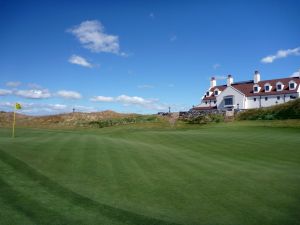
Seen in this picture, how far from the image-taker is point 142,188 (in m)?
9.42

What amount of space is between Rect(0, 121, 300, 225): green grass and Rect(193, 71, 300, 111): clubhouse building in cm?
5054

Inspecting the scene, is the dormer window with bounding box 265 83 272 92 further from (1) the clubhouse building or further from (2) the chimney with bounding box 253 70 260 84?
(2) the chimney with bounding box 253 70 260 84

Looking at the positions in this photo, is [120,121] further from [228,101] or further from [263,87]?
[263,87]

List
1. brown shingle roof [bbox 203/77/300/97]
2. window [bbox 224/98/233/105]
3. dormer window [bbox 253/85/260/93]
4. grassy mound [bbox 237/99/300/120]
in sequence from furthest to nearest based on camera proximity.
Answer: window [bbox 224/98/233/105]
dormer window [bbox 253/85/260/93]
brown shingle roof [bbox 203/77/300/97]
grassy mound [bbox 237/99/300/120]

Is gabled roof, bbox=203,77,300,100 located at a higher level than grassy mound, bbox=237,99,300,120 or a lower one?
higher

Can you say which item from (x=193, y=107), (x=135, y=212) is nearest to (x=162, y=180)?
(x=135, y=212)

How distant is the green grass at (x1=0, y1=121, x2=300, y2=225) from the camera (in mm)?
7051

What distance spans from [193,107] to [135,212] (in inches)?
2981

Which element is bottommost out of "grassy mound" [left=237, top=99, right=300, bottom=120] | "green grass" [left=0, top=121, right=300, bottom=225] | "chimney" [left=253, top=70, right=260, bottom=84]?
"green grass" [left=0, top=121, right=300, bottom=225]

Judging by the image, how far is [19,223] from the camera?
6.38m

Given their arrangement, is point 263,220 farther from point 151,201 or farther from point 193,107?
point 193,107

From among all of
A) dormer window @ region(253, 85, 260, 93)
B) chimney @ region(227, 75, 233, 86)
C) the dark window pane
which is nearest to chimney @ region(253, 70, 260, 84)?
dormer window @ region(253, 85, 260, 93)

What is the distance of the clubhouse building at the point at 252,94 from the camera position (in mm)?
64500

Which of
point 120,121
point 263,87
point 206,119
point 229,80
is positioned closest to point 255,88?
point 263,87
